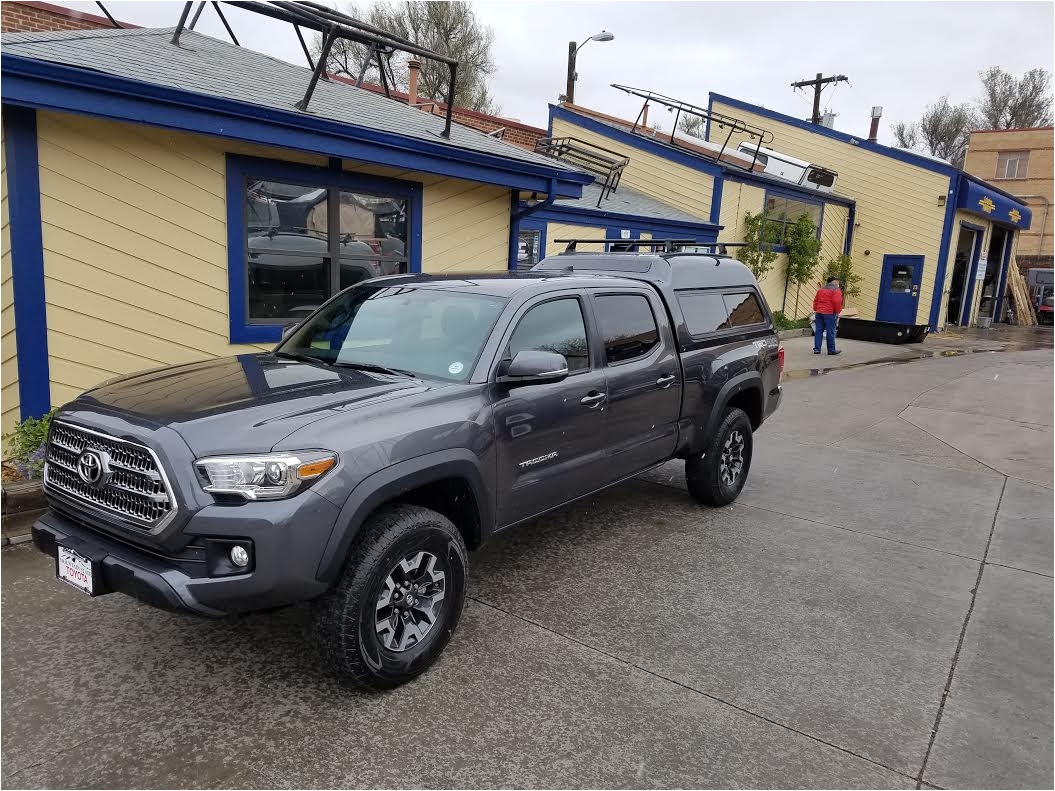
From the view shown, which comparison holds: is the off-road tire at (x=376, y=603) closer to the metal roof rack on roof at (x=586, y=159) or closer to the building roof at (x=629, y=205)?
the building roof at (x=629, y=205)

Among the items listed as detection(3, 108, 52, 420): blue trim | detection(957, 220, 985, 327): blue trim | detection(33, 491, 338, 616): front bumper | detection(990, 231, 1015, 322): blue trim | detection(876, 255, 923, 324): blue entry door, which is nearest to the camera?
detection(33, 491, 338, 616): front bumper

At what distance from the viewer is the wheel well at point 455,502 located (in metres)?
3.50

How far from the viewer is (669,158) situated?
63.6 feet

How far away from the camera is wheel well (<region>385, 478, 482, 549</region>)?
350 cm

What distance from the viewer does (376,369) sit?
3.81 m

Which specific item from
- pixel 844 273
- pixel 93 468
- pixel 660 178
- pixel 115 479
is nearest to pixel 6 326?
pixel 93 468

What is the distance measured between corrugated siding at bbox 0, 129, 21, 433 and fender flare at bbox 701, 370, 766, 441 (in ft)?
17.4

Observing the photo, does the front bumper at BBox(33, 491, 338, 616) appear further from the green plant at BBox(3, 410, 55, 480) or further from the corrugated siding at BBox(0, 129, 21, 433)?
the corrugated siding at BBox(0, 129, 21, 433)

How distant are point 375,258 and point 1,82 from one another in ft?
12.1

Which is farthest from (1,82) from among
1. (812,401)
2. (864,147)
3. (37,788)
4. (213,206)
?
(864,147)

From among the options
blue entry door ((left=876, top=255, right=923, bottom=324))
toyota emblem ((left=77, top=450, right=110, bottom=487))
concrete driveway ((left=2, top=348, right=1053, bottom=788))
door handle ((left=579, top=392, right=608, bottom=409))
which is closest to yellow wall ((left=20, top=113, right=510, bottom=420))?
concrete driveway ((left=2, top=348, right=1053, bottom=788))

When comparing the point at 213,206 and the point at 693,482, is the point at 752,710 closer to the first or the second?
the point at 693,482

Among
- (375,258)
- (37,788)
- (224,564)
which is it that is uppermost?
(375,258)

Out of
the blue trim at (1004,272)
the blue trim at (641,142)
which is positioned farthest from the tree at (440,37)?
the blue trim at (1004,272)
